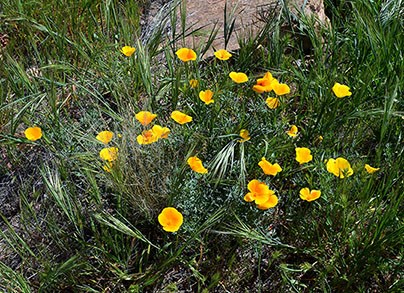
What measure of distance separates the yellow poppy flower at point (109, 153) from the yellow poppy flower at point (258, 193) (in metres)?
0.48

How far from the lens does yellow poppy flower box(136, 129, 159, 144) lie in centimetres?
197

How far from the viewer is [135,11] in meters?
2.93

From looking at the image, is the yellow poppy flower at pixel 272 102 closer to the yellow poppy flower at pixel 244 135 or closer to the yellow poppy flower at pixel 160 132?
the yellow poppy flower at pixel 244 135

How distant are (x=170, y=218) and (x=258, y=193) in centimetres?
31

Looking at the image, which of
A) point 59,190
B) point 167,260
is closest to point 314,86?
point 167,260

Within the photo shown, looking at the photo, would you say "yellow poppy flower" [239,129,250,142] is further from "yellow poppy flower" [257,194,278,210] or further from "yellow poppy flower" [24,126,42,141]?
"yellow poppy flower" [24,126,42,141]

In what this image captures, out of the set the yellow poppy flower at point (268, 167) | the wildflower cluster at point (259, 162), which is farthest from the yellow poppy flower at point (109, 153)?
the yellow poppy flower at point (268, 167)

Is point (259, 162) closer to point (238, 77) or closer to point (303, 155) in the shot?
point (303, 155)

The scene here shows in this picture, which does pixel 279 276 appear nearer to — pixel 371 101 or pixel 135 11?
pixel 371 101

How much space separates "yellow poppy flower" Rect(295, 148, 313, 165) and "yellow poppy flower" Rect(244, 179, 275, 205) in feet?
0.58

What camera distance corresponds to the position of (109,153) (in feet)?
6.48

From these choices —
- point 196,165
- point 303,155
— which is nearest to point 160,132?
point 196,165

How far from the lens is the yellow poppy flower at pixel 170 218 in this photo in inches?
72.3

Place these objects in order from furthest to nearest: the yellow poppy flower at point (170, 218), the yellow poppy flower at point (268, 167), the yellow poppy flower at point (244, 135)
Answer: the yellow poppy flower at point (244, 135) → the yellow poppy flower at point (268, 167) → the yellow poppy flower at point (170, 218)
